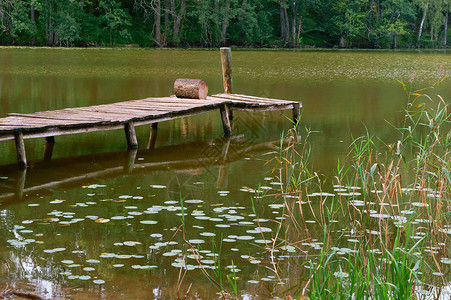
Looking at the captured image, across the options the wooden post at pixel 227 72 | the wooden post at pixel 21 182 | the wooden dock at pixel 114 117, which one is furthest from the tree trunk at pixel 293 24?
the wooden post at pixel 21 182

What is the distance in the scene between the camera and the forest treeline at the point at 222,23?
155 ft

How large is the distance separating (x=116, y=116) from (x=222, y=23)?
137 feet

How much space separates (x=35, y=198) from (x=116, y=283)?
2.65m

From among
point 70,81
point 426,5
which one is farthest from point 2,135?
point 426,5

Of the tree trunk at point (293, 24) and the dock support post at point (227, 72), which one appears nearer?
the dock support post at point (227, 72)

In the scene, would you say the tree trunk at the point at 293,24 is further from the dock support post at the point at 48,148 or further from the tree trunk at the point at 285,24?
the dock support post at the point at 48,148

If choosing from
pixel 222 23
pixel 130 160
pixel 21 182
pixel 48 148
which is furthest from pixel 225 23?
pixel 21 182

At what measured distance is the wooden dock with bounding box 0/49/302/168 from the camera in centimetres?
877

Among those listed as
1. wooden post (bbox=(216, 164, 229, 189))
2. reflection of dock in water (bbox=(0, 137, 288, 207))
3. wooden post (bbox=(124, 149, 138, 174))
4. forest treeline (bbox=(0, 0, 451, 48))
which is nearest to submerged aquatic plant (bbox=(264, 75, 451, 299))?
wooden post (bbox=(216, 164, 229, 189))

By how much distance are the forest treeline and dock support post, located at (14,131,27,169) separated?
106ft

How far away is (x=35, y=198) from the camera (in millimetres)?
7238

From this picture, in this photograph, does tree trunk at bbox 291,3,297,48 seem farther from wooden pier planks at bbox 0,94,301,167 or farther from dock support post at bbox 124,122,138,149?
dock support post at bbox 124,122,138,149

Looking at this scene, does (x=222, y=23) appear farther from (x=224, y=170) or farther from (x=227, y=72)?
(x=224, y=170)

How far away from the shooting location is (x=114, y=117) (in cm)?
1012
